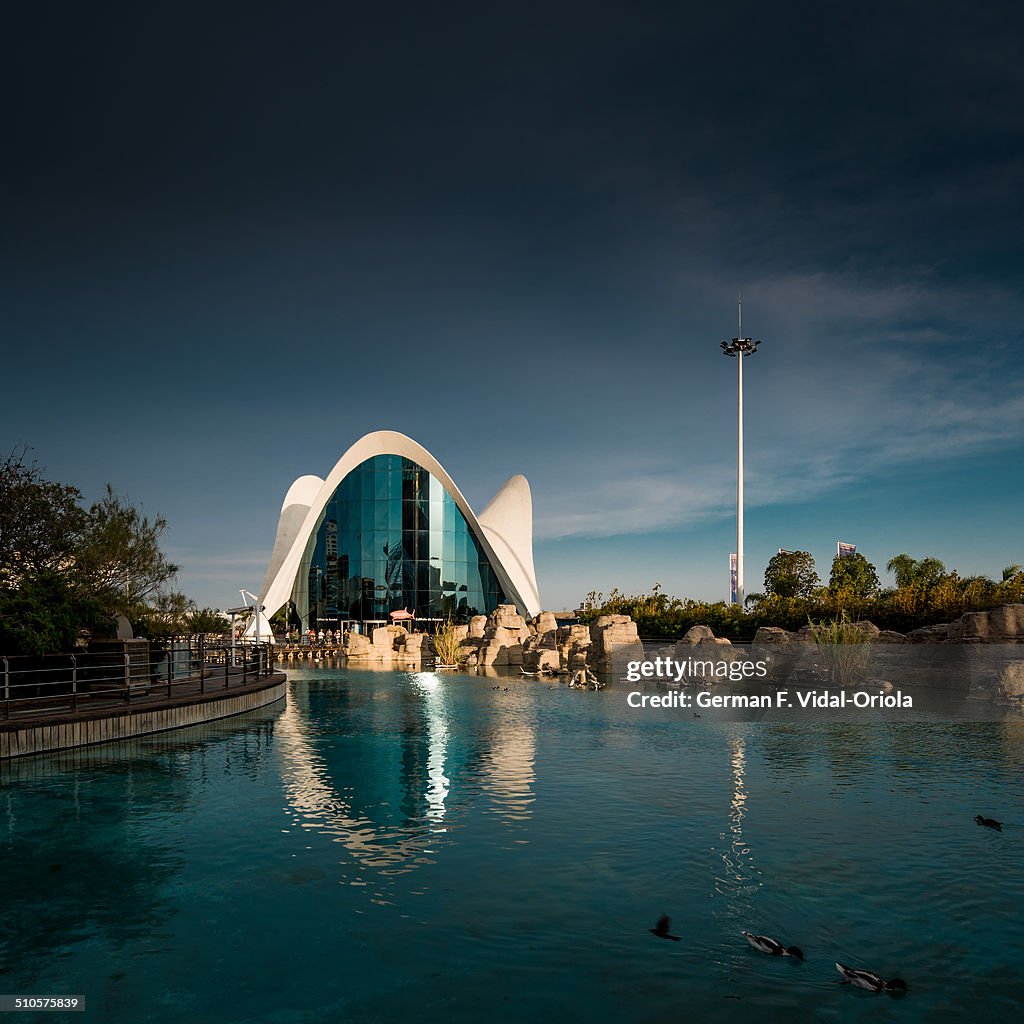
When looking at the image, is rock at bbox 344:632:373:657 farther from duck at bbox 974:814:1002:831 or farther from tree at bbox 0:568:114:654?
duck at bbox 974:814:1002:831

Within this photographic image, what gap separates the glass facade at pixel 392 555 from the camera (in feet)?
167

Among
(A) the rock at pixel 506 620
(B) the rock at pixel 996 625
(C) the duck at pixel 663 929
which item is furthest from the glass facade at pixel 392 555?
(C) the duck at pixel 663 929

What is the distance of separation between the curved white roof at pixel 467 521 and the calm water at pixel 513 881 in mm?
39261

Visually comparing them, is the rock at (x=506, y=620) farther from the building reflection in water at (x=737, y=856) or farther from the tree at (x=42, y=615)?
the building reflection in water at (x=737, y=856)

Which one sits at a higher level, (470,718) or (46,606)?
(46,606)

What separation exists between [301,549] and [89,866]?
4719 cm

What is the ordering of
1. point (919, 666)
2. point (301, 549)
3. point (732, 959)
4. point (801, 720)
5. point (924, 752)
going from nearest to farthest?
point (732, 959) < point (924, 752) < point (801, 720) < point (919, 666) < point (301, 549)

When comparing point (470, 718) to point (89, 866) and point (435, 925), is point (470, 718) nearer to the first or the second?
point (89, 866)

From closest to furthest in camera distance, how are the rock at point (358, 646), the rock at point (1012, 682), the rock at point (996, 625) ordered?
the rock at point (1012, 682), the rock at point (996, 625), the rock at point (358, 646)

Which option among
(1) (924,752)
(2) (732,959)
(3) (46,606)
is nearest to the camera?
(2) (732,959)

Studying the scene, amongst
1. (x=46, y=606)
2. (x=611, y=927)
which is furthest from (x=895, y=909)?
(x=46, y=606)

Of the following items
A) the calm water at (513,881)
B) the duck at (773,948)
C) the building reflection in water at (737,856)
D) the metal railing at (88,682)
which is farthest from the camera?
the metal railing at (88,682)

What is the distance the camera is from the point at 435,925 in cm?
676

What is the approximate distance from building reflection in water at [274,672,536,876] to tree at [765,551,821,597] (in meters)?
57.7
